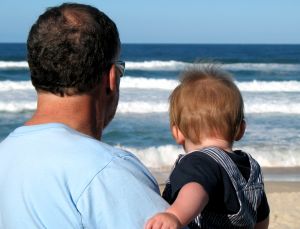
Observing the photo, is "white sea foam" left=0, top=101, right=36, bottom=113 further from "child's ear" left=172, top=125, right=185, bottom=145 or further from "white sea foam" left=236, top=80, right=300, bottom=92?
"child's ear" left=172, top=125, right=185, bottom=145

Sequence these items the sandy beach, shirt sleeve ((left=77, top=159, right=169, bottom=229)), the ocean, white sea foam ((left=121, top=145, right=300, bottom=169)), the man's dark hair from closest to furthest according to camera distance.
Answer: shirt sleeve ((left=77, top=159, right=169, bottom=229)) < the man's dark hair < the sandy beach < white sea foam ((left=121, top=145, right=300, bottom=169)) < the ocean

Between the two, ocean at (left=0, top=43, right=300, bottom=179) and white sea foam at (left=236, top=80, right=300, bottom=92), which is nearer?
ocean at (left=0, top=43, right=300, bottom=179)

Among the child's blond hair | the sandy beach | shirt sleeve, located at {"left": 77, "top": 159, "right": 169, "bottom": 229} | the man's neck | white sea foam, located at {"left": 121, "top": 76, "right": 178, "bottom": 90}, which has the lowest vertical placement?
white sea foam, located at {"left": 121, "top": 76, "right": 178, "bottom": 90}

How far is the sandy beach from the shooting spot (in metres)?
6.20

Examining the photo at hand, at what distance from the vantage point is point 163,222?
154cm

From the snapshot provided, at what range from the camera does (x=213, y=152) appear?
221 centimetres

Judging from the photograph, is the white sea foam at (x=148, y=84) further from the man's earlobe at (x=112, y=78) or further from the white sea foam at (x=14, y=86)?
the man's earlobe at (x=112, y=78)

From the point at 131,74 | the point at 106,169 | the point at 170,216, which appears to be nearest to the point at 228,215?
the point at 170,216

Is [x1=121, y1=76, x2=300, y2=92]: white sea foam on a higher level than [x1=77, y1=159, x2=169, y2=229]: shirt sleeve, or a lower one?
lower

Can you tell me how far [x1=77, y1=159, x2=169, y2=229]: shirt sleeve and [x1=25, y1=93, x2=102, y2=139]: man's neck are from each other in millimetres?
176

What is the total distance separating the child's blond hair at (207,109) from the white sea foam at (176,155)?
21.3 ft

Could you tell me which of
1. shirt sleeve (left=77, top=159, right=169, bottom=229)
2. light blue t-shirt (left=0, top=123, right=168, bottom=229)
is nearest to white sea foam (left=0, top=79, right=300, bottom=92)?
light blue t-shirt (left=0, top=123, right=168, bottom=229)

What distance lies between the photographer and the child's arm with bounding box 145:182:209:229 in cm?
152

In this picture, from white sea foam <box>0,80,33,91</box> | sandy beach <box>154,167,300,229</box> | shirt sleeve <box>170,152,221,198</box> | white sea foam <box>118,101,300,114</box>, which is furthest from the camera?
white sea foam <box>0,80,33,91</box>
